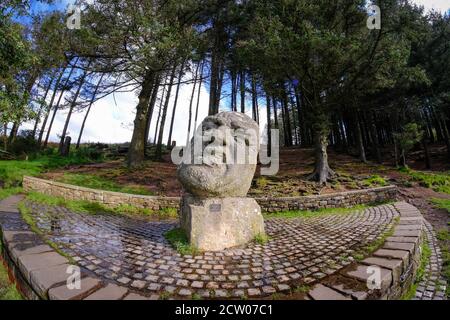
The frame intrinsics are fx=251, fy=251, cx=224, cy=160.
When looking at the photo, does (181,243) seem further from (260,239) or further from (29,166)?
(29,166)

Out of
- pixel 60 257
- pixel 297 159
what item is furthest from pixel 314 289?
pixel 297 159

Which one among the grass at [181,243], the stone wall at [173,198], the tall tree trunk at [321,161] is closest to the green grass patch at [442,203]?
the stone wall at [173,198]

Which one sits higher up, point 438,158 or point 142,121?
point 142,121

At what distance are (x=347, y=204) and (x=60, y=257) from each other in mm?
8213

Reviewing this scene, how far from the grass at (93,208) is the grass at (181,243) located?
294cm

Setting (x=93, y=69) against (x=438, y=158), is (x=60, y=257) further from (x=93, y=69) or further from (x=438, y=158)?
(x=438, y=158)

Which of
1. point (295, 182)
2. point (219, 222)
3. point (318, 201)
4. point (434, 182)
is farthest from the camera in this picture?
point (434, 182)

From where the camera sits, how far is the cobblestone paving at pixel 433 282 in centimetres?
343

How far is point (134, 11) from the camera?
920cm

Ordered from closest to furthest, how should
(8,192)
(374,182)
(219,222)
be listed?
(219,222)
(8,192)
(374,182)

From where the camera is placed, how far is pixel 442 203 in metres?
7.92

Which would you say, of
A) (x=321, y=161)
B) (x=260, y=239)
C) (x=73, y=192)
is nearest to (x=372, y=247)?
(x=260, y=239)

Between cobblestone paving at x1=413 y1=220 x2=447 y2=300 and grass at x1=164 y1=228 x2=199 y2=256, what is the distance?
316 cm

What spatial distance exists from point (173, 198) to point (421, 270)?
6.40 metres
